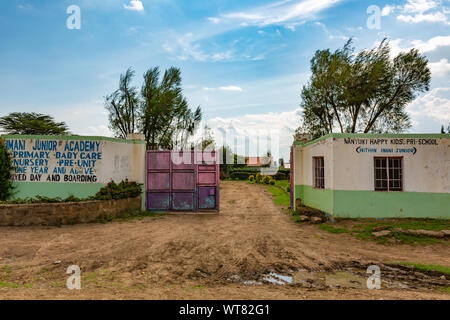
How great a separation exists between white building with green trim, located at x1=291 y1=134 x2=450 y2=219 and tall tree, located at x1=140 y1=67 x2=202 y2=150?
17.1 meters

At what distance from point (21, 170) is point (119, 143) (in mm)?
3854

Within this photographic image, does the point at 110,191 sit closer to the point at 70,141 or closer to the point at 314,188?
the point at 70,141

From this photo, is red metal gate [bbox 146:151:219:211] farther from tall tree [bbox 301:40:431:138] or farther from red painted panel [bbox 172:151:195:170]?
tall tree [bbox 301:40:431:138]

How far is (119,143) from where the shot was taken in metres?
11.9

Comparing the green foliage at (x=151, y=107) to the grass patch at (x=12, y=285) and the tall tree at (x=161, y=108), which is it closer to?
the tall tree at (x=161, y=108)

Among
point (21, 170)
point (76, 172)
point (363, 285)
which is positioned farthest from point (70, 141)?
point (363, 285)

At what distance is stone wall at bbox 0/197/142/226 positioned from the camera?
29.6 feet

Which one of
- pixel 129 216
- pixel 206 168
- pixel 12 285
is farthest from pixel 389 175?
pixel 12 285

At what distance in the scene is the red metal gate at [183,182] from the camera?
12453mm

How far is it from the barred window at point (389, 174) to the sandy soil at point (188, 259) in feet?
8.82

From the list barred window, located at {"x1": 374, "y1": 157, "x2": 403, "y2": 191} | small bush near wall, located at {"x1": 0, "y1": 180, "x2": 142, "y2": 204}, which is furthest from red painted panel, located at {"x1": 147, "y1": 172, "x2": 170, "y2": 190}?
barred window, located at {"x1": 374, "y1": 157, "x2": 403, "y2": 191}

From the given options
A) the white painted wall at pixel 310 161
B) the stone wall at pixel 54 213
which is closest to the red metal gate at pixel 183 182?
the stone wall at pixel 54 213

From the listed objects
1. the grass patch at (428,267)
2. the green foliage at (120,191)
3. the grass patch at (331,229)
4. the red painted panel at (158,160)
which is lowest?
the grass patch at (428,267)
